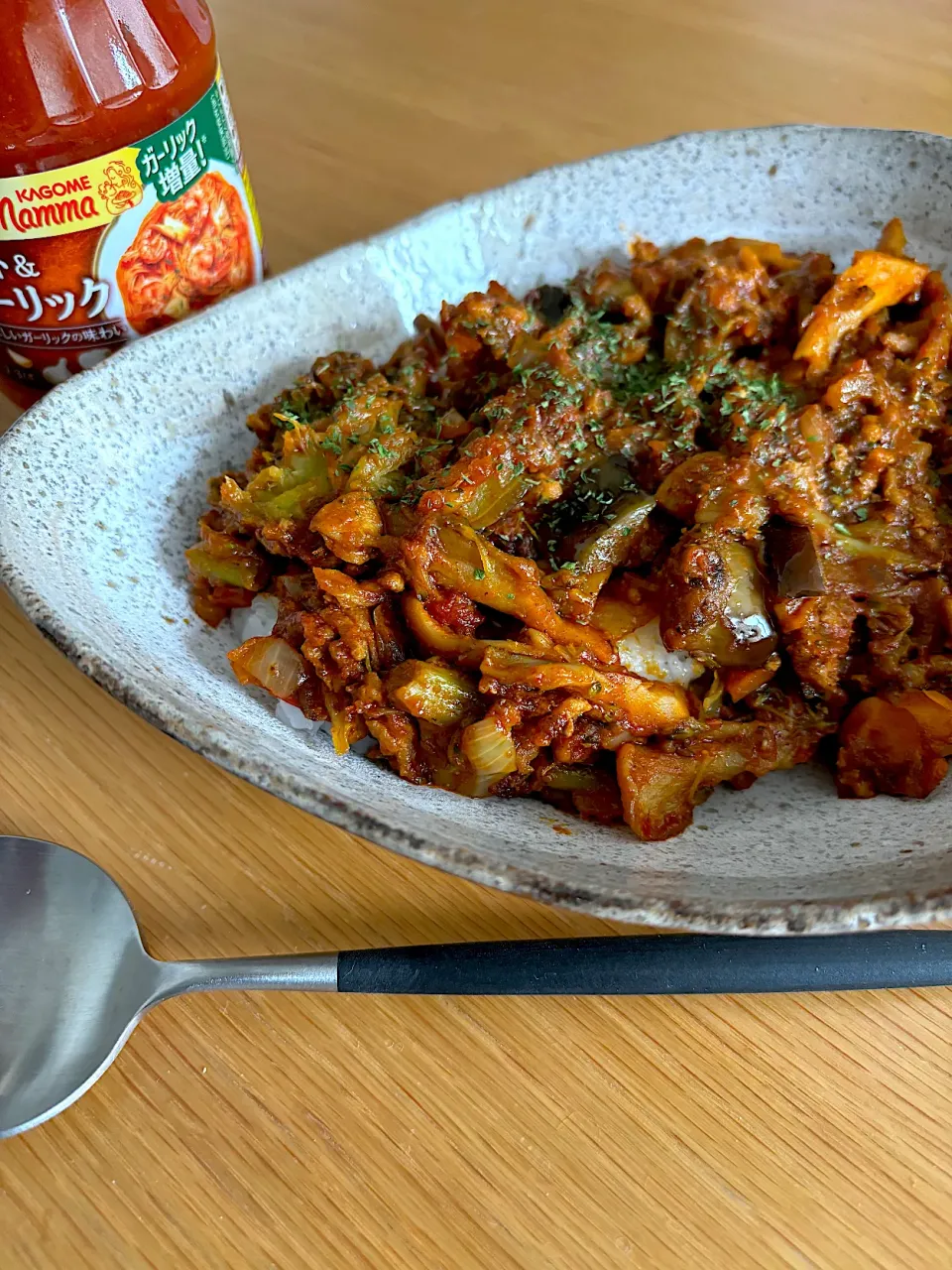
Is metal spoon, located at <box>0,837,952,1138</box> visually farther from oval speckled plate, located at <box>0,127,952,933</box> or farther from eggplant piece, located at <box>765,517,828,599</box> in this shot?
eggplant piece, located at <box>765,517,828,599</box>

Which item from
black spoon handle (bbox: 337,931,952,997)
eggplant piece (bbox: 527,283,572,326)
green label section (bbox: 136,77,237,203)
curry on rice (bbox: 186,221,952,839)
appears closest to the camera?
black spoon handle (bbox: 337,931,952,997)

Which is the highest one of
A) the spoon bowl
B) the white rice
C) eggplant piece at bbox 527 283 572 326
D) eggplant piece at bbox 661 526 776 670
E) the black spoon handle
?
eggplant piece at bbox 527 283 572 326

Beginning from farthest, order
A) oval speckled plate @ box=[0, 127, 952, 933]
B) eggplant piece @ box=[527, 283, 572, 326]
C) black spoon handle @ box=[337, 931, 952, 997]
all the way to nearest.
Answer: eggplant piece @ box=[527, 283, 572, 326], black spoon handle @ box=[337, 931, 952, 997], oval speckled plate @ box=[0, 127, 952, 933]

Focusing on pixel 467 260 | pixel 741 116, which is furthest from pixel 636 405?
pixel 741 116

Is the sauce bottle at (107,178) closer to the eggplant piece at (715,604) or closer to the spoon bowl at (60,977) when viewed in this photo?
the spoon bowl at (60,977)

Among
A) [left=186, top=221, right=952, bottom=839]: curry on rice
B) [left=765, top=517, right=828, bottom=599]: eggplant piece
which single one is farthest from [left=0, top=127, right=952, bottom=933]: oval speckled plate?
[left=765, top=517, right=828, bottom=599]: eggplant piece

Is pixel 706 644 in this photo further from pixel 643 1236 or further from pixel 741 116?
pixel 741 116

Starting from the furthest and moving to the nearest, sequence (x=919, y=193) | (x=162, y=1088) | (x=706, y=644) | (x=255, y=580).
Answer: (x=919, y=193) < (x=255, y=580) < (x=706, y=644) < (x=162, y=1088)
